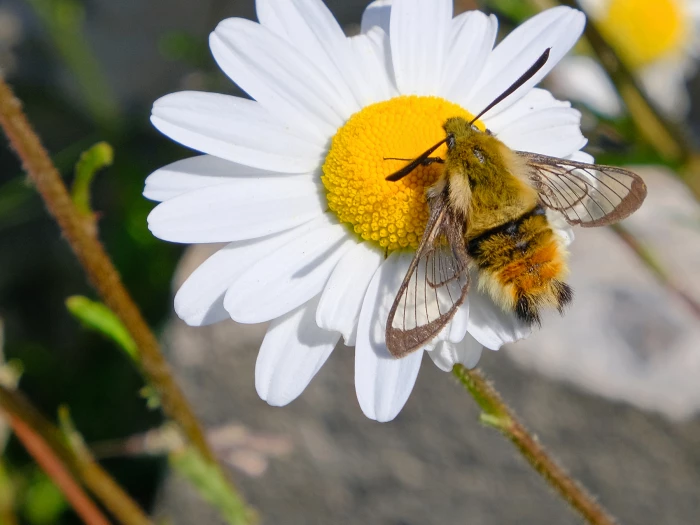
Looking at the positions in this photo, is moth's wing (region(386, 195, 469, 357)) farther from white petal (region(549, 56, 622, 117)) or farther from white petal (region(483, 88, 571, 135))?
white petal (region(549, 56, 622, 117))

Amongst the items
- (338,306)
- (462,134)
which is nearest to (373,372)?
(338,306)

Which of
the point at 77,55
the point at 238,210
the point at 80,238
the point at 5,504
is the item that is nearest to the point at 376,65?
the point at 238,210

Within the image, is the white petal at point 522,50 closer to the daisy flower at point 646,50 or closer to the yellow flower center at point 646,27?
the daisy flower at point 646,50

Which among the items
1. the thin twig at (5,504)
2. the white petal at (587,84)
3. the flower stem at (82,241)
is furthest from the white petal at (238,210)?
the white petal at (587,84)

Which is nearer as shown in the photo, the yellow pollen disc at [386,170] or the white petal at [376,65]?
the yellow pollen disc at [386,170]

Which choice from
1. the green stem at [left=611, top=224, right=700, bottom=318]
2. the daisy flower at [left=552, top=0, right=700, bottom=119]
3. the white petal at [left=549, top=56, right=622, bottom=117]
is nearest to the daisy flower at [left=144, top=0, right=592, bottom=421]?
the green stem at [left=611, top=224, right=700, bottom=318]

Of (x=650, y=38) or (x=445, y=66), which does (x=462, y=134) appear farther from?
(x=650, y=38)
